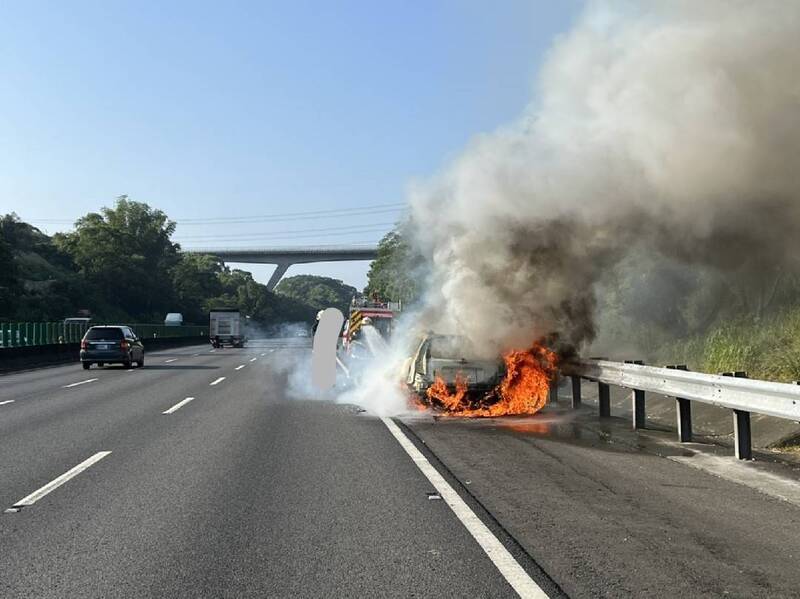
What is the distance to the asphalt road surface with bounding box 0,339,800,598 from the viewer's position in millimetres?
4699

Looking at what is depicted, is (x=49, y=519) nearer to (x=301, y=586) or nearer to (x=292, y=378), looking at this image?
(x=301, y=586)

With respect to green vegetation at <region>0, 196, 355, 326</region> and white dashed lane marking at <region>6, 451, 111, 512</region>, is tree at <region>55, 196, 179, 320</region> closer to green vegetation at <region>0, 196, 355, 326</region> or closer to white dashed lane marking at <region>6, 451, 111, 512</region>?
green vegetation at <region>0, 196, 355, 326</region>

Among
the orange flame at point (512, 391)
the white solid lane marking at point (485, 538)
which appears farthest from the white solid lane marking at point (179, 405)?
the white solid lane marking at point (485, 538)

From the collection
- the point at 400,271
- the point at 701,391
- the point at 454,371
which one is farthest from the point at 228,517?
the point at 400,271

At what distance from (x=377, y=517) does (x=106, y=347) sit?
2411 centimetres

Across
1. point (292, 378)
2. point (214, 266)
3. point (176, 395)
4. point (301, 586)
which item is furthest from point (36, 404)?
point (214, 266)

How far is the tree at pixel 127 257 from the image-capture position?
9256cm

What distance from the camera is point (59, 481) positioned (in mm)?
7734

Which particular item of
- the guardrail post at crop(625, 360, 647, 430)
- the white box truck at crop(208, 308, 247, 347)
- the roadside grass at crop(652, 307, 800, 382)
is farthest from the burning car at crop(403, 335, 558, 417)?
the white box truck at crop(208, 308, 247, 347)

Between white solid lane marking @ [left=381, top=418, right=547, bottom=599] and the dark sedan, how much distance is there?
847 inches

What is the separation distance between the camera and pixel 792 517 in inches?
248

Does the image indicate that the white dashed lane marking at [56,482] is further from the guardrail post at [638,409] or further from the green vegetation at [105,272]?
the green vegetation at [105,272]

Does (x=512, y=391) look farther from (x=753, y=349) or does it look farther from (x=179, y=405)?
(x=179, y=405)

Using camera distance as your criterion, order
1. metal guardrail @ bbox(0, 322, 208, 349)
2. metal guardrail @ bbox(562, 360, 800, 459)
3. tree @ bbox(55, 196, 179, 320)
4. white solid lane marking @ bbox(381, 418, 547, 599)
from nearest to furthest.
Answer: white solid lane marking @ bbox(381, 418, 547, 599)
metal guardrail @ bbox(562, 360, 800, 459)
metal guardrail @ bbox(0, 322, 208, 349)
tree @ bbox(55, 196, 179, 320)
